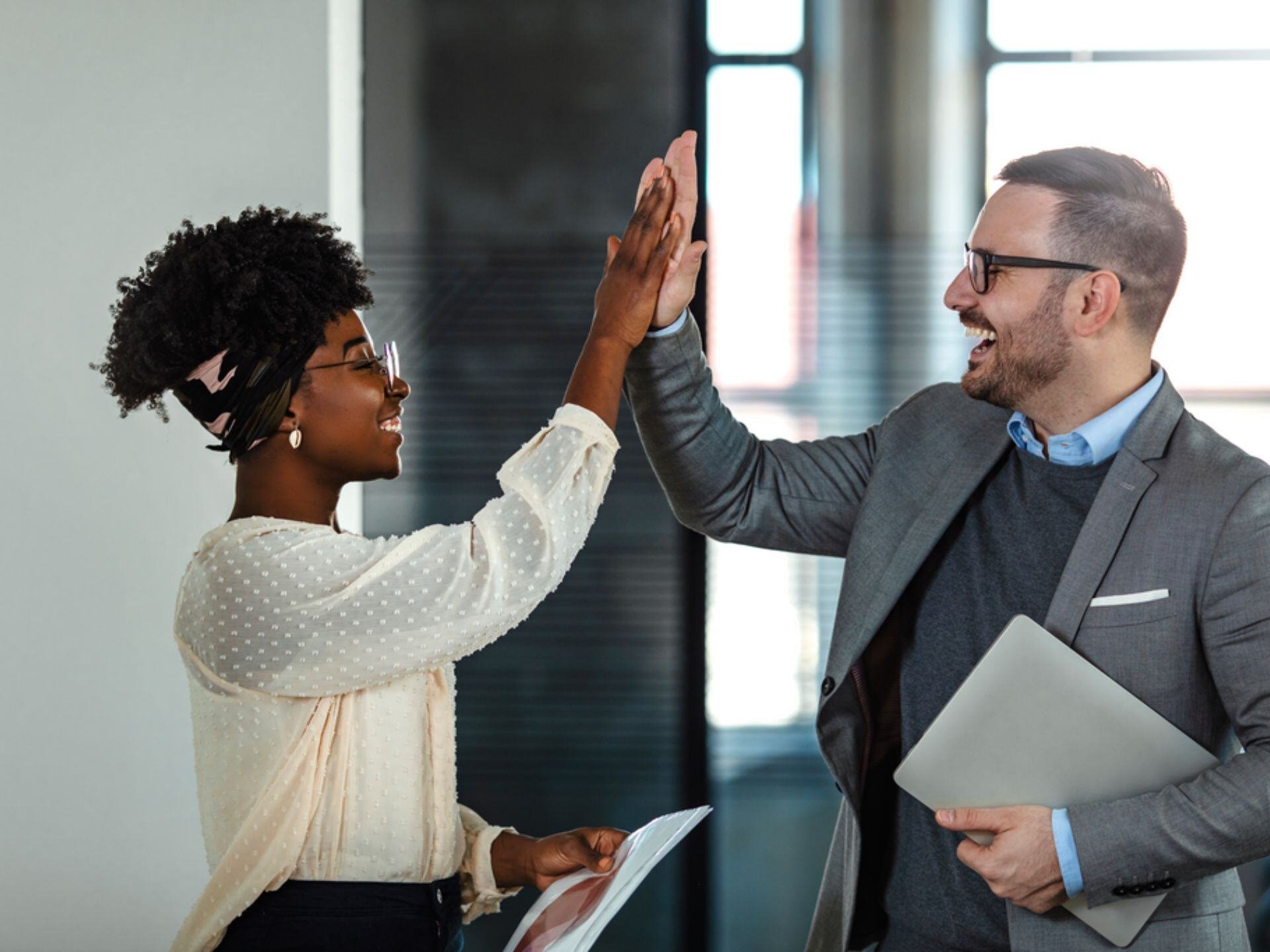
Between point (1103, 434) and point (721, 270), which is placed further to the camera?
point (721, 270)

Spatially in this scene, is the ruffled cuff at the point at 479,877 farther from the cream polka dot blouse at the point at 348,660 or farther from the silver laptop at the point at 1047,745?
the silver laptop at the point at 1047,745

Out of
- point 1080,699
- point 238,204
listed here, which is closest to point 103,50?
point 238,204

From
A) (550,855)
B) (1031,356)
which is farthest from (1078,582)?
(550,855)

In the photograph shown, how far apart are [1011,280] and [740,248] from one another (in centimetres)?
136

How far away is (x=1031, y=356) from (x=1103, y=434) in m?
0.15

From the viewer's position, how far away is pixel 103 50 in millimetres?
2707

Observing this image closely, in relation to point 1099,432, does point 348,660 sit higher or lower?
lower

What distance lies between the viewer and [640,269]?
1643mm

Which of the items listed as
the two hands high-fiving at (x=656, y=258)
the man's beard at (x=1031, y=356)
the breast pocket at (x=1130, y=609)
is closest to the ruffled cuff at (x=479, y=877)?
the two hands high-fiving at (x=656, y=258)

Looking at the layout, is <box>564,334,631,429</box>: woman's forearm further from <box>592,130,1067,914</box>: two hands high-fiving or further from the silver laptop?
the silver laptop

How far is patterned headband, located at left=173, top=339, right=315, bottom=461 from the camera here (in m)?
1.51

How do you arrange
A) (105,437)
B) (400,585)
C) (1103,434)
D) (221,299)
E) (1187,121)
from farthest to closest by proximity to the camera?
(1187,121), (105,437), (1103,434), (221,299), (400,585)

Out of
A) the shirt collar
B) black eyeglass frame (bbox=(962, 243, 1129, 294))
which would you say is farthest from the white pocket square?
black eyeglass frame (bbox=(962, 243, 1129, 294))

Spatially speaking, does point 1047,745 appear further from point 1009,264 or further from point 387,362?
point 387,362
